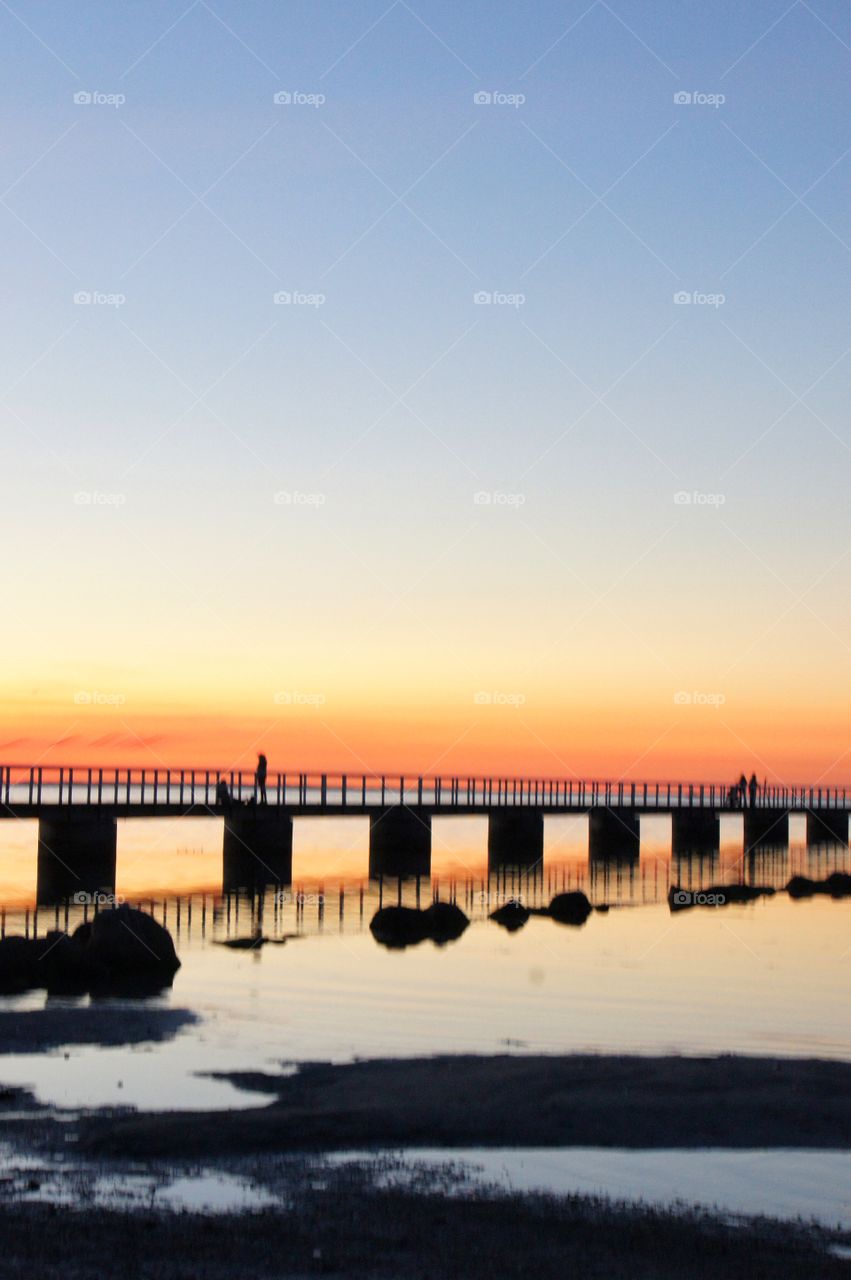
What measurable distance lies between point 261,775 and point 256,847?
285 cm

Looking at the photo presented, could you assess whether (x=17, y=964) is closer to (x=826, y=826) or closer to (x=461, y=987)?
(x=461, y=987)

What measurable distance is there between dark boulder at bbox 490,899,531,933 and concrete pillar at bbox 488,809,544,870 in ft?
82.7

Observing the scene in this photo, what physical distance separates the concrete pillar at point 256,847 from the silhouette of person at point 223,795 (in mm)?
420

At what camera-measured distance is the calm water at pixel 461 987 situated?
19062 millimetres

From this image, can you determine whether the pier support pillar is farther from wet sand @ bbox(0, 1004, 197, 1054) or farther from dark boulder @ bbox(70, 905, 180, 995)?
wet sand @ bbox(0, 1004, 197, 1054)

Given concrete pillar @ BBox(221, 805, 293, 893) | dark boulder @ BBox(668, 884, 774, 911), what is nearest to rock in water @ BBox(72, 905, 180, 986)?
dark boulder @ BBox(668, 884, 774, 911)

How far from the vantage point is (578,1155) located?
46.6 feet

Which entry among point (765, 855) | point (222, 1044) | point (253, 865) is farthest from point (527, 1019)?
point (765, 855)

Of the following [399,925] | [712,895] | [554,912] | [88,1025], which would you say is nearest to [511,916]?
[554,912]

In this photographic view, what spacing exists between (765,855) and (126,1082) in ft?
224

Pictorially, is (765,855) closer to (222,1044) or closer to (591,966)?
(591,966)

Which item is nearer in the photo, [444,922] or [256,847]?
[444,922]

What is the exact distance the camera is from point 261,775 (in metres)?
52.7

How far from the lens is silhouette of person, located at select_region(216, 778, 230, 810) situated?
5222 cm
